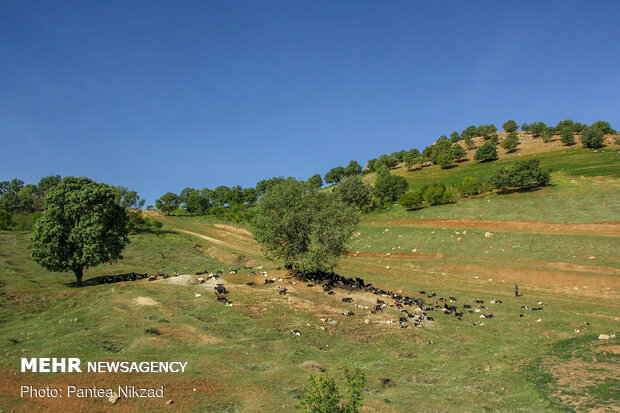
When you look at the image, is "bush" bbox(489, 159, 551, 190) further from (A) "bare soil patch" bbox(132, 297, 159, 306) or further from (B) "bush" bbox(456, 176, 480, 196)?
(A) "bare soil patch" bbox(132, 297, 159, 306)

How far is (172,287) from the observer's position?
33.2 metres

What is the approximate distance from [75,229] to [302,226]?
24669mm

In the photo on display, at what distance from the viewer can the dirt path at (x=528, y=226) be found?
64.0 m

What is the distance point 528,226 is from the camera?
72938 millimetres

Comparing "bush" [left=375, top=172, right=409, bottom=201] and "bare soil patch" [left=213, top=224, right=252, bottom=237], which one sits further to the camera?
"bush" [left=375, top=172, right=409, bottom=201]

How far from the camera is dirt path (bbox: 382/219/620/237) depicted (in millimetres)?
63950

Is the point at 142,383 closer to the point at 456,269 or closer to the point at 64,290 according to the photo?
the point at 64,290

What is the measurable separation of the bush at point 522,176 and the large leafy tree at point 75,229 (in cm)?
9928

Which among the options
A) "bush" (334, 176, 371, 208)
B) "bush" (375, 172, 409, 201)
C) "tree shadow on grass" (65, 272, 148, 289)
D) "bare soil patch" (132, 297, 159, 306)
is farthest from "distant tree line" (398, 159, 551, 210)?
"bare soil patch" (132, 297, 159, 306)

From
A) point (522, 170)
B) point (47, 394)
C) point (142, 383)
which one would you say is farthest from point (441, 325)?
point (522, 170)

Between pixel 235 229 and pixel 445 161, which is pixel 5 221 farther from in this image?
pixel 445 161

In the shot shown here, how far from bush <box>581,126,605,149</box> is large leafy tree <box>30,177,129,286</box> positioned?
17370cm

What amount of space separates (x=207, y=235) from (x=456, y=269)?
60795mm

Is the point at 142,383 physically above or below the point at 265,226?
below
